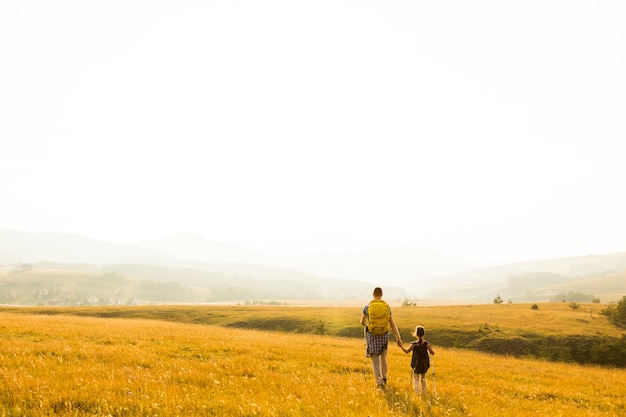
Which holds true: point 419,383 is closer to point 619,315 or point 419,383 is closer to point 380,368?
point 380,368

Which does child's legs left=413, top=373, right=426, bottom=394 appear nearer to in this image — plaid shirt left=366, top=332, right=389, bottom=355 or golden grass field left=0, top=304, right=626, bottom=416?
golden grass field left=0, top=304, right=626, bottom=416

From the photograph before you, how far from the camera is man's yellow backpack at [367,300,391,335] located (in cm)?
1395

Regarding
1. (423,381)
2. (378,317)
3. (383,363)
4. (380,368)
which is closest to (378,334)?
(378,317)

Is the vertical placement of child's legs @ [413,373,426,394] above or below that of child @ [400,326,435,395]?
below

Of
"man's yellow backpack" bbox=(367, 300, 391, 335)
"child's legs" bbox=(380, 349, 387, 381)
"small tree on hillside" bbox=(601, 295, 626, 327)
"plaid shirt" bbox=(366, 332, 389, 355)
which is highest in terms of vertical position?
"man's yellow backpack" bbox=(367, 300, 391, 335)

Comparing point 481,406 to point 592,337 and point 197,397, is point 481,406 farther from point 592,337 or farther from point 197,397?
point 592,337

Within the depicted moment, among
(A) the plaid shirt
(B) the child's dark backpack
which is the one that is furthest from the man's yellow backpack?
(B) the child's dark backpack

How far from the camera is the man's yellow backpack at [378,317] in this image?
13945 millimetres

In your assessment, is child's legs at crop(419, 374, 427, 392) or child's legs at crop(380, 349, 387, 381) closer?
child's legs at crop(419, 374, 427, 392)

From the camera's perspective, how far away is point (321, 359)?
65.8 feet

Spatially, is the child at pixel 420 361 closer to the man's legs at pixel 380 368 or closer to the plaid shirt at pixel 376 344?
the plaid shirt at pixel 376 344

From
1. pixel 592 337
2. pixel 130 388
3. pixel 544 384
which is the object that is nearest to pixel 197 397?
pixel 130 388

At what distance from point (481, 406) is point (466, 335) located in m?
43.4

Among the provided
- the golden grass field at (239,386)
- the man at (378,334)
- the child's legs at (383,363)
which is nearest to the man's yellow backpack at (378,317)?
the man at (378,334)
